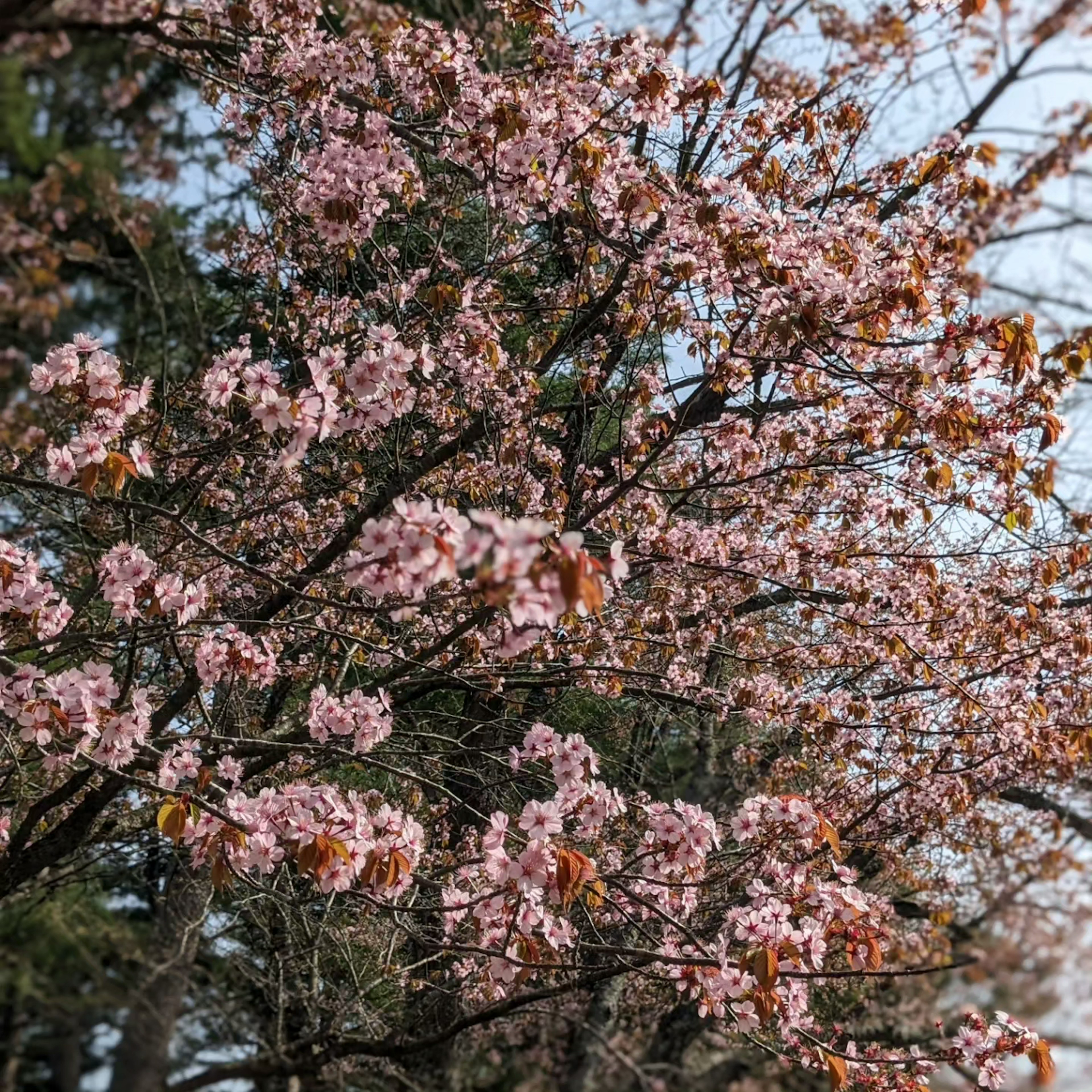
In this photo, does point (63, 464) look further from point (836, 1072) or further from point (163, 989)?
point (163, 989)

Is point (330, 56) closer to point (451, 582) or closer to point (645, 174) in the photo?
point (645, 174)

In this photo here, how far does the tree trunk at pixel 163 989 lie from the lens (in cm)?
577

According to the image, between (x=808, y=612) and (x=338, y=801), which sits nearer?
(x=338, y=801)

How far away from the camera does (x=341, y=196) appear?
3.26 m

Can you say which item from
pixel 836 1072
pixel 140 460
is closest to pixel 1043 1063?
pixel 836 1072

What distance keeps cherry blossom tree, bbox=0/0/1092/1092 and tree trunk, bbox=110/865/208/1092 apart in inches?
6.6

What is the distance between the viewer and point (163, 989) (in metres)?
7.78

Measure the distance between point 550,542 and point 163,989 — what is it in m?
7.63

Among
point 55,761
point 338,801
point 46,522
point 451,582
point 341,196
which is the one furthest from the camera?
point 46,522

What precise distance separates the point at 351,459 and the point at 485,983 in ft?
8.33

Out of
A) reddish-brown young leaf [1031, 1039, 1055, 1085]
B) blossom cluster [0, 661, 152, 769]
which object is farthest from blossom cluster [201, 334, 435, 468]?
reddish-brown young leaf [1031, 1039, 1055, 1085]

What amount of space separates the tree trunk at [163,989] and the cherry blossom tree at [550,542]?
168 mm

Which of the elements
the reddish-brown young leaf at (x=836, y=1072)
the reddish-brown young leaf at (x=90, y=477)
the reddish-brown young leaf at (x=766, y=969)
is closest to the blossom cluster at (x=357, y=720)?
the reddish-brown young leaf at (x=90, y=477)

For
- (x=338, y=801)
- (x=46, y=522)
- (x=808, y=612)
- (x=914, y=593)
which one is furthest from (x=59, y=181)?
(x=914, y=593)
